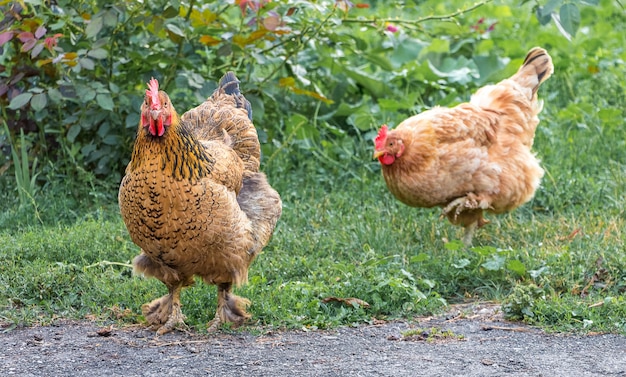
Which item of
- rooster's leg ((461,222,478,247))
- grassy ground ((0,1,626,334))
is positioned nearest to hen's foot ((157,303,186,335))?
grassy ground ((0,1,626,334))

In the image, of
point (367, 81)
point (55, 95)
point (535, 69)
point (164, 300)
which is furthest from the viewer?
point (367, 81)

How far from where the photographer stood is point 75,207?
693 cm

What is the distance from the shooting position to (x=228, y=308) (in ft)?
16.5

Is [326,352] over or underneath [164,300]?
underneath

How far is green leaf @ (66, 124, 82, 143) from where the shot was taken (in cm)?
671

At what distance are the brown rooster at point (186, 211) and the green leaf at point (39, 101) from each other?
1460 millimetres

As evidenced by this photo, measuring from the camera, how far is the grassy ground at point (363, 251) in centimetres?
515

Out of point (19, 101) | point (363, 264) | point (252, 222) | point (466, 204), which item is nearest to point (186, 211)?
point (252, 222)

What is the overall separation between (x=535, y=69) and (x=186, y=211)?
3.65 metres

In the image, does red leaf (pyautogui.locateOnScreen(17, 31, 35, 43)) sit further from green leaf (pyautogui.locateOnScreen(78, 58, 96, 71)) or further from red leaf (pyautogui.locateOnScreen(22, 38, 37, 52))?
green leaf (pyautogui.locateOnScreen(78, 58, 96, 71))

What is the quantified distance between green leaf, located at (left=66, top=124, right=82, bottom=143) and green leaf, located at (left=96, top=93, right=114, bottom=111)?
17.0 inches

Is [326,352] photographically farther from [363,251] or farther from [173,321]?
[363,251]

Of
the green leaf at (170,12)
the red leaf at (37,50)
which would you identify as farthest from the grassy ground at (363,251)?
the green leaf at (170,12)

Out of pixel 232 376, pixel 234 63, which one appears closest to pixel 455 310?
pixel 232 376
